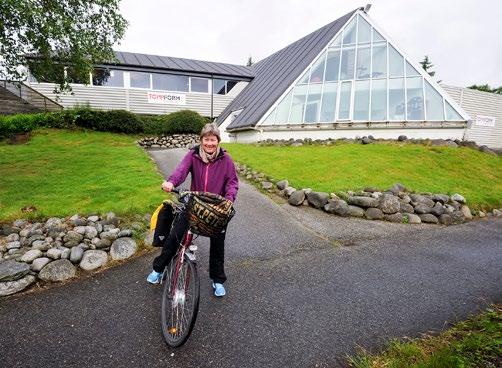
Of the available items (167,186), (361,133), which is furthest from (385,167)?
(167,186)

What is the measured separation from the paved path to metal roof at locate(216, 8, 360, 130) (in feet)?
38.7

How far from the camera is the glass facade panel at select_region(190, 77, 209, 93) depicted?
2541 cm

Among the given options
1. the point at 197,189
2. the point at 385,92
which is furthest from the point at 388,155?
the point at 197,189

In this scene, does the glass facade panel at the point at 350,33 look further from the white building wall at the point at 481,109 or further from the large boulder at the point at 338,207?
the large boulder at the point at 338,207

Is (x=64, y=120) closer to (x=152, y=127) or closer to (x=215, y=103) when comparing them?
(x=152, y=127)

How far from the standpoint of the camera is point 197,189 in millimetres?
3727

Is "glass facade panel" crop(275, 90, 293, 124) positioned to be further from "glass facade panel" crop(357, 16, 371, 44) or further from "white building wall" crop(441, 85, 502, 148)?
"white building wall" crop(441, 85, 502, 148)

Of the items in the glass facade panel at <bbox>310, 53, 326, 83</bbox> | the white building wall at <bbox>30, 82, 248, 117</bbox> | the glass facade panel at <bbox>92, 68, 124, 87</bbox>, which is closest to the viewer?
the glass facade panel at <bbox>310, 53, 326, 83</bbox>

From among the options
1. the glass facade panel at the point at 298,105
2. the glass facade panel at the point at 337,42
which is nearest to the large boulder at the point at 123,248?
the glass facade panel at the point at 298,105

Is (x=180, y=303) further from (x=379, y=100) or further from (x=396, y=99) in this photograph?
(x=396, y=99)

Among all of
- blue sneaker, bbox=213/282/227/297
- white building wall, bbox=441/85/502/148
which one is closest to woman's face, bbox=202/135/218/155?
blue sneaker, bbox=213/282/227/297

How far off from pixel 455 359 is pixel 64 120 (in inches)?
826

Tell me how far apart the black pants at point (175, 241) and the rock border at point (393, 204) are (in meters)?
4.81

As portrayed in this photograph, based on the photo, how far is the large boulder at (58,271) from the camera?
14.4ft
